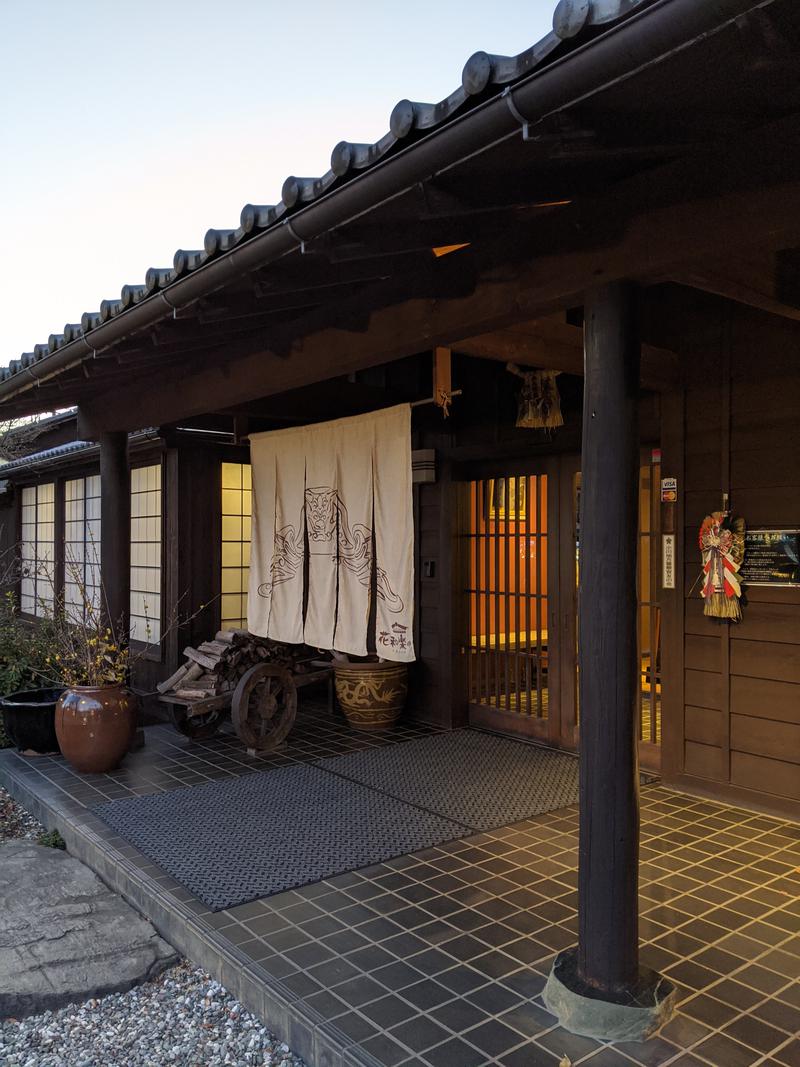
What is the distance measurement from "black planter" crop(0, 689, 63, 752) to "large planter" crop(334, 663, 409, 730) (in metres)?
2.23

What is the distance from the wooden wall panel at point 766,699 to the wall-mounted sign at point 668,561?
2.28 ft

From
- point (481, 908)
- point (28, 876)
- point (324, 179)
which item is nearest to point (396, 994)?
point (481, 908)

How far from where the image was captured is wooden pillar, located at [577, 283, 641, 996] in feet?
8.53

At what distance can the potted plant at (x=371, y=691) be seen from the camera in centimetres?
644

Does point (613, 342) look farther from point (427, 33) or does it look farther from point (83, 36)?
point (83, 36)

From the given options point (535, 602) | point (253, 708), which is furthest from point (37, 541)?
point (535, 602)

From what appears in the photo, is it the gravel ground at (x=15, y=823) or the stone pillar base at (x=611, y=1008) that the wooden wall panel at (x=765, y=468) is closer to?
the stone pillar base at (x=611, y=1008)

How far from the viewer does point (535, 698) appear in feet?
20.9

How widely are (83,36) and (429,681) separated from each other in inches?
269

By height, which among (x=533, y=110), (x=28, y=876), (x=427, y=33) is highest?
(x=427, y=33)

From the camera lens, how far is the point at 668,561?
194 inches

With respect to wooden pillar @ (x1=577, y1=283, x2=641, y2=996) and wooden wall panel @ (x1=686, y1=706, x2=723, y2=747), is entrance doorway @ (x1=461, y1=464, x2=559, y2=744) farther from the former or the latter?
wooden pillar @ (x1=577, y1=283, x2=641, y2=996)

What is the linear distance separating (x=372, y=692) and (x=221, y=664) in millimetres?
1245

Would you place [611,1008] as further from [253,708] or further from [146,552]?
[146,552]
